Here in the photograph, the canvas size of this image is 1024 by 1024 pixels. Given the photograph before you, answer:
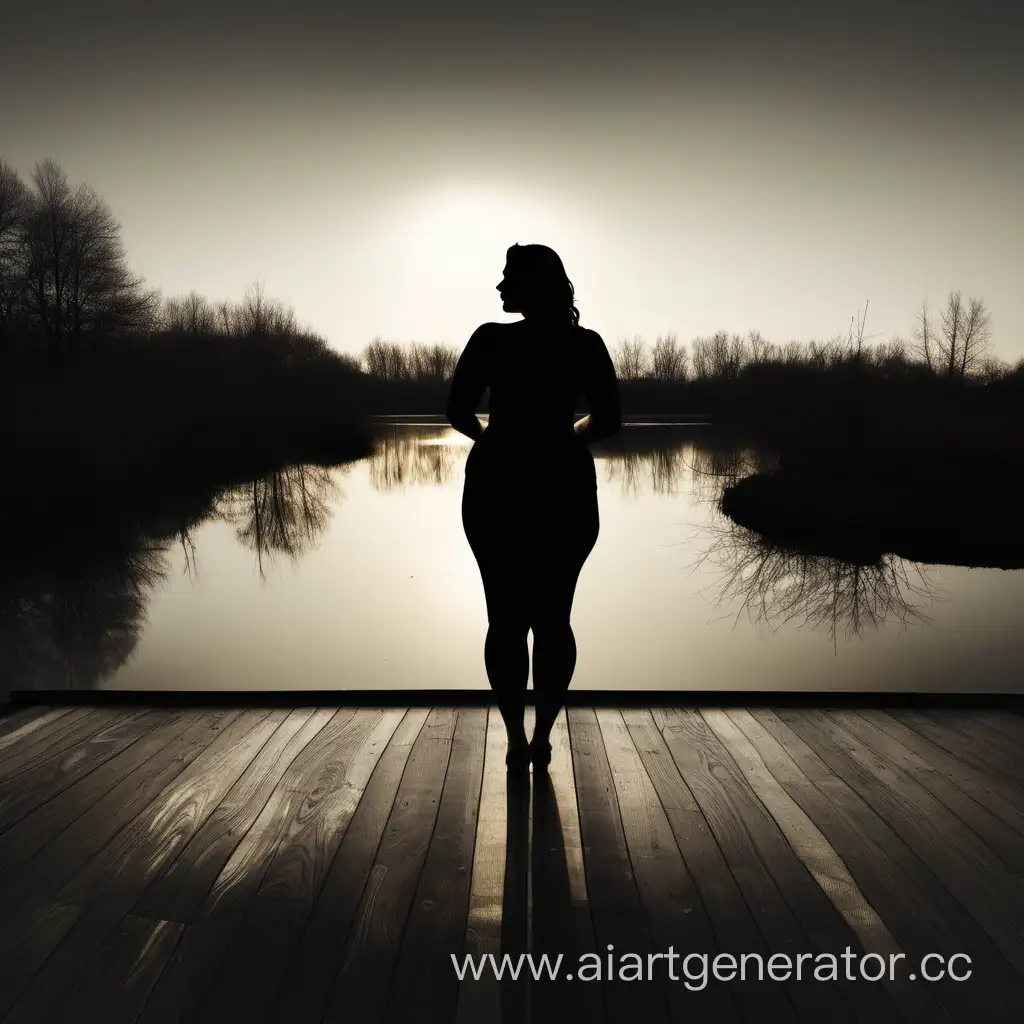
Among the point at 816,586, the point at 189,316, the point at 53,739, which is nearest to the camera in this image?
the point at 53,739

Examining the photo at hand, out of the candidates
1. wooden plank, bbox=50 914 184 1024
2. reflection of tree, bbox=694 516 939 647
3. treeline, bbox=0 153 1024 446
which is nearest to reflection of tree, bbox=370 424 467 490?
treeline, bbox=0 153 1024 446

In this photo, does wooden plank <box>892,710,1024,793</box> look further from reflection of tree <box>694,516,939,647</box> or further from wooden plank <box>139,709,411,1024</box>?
reflection of tree <box>694,516,939,647</box>

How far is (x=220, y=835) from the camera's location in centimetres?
165

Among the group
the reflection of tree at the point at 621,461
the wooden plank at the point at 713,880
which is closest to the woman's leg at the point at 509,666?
the wooden plank at the point at 713,880

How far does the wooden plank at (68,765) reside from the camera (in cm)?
180

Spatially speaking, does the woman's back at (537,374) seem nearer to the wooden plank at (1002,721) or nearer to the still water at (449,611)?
the wooden plank at (1002,721)

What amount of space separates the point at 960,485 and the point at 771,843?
7946 millimetres

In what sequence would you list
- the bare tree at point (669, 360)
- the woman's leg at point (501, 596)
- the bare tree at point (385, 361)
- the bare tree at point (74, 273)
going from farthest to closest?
the bare tree at point (74, 273) < the bare tree at point (669, 360) < the bare tree at point (385, 361) < the woman's leg at point (501, 596)

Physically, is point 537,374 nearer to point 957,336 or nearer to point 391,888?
point 391,888

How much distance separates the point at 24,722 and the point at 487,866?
5.69 feet

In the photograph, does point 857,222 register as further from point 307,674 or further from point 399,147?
point 307,674

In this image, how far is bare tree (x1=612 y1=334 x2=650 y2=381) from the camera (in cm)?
617

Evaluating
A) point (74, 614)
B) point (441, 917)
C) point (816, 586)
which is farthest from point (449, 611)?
point (441, 917)

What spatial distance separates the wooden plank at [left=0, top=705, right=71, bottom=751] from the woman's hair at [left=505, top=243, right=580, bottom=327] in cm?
201
